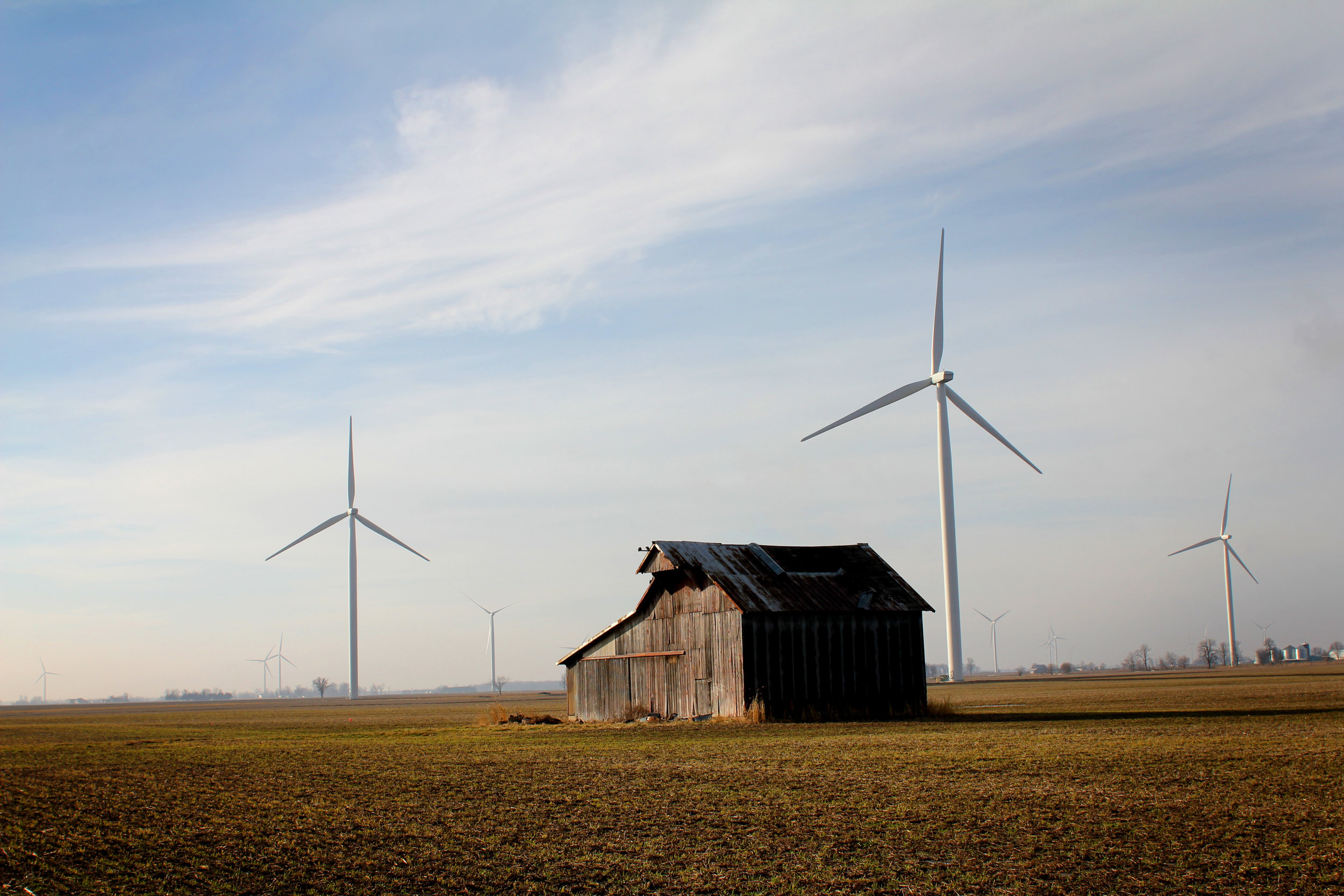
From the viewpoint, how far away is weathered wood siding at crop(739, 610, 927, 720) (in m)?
39.2

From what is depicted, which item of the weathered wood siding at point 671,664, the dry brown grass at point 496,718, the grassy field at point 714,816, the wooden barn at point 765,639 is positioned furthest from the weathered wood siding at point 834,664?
the dry brown grass at point 496,718

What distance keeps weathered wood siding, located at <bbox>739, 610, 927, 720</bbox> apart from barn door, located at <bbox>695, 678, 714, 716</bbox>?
225 centimetres

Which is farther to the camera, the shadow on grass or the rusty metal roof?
the rusty metal roof

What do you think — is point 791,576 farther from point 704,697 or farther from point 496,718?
point 496,718

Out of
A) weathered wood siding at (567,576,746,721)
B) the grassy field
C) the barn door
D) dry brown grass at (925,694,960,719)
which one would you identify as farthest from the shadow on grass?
the barn door

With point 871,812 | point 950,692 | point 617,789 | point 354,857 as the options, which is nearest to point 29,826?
point 354,857

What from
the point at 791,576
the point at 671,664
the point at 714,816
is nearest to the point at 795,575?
the point at 791,576

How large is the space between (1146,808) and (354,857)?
10849 millimetres

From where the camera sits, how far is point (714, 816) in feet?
48.7

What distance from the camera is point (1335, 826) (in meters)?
13.3

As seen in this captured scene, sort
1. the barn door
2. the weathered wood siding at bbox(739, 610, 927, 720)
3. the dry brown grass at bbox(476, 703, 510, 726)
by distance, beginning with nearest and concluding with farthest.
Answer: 1. the weathered wood siding at bbox(739, 610, 927, 720)
2. the barn door
3. the dry brown grass at bbox(476, 703, 510, 726)

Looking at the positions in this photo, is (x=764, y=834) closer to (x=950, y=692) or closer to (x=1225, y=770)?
(x=1225, y=770)

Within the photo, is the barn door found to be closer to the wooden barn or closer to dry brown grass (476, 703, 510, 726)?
the wooden barn

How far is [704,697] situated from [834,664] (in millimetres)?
5305
